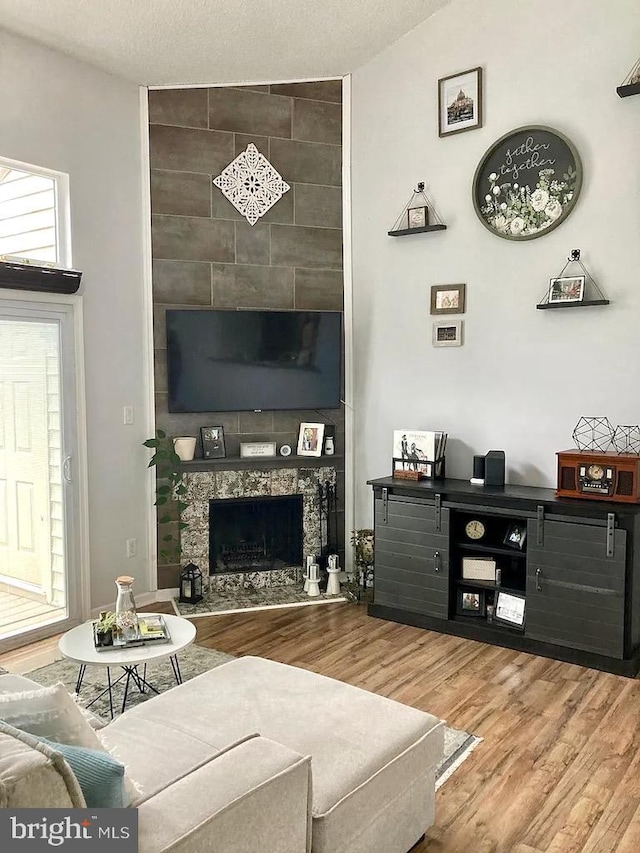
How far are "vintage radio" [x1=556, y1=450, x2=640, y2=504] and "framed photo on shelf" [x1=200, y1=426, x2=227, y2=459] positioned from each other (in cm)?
223

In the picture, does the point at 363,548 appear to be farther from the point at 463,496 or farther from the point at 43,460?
the point at 43,460

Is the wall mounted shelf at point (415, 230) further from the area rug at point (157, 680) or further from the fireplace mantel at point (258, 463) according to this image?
the area rug at point (157, 680)

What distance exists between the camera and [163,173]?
4805mm

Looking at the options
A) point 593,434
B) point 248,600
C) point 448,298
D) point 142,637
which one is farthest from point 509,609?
point 142,637

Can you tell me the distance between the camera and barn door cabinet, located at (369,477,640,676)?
3660mm

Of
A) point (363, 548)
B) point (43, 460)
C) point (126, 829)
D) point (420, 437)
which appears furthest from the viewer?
point (363, 548)

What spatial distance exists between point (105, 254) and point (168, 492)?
1.57 m

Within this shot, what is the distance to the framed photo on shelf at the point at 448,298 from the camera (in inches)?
182

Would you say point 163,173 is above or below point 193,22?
below

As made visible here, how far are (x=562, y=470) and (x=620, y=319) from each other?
35.7 inches

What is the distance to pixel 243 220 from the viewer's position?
4996 mm

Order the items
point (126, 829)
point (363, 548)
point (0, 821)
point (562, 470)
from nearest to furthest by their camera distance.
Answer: point (0, 821), point (126, 829), point (562, 470), point (363, 548)

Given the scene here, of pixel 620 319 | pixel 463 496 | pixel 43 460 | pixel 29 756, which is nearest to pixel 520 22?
pixel 620 319

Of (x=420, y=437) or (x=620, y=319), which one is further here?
(x=420, y=437)
